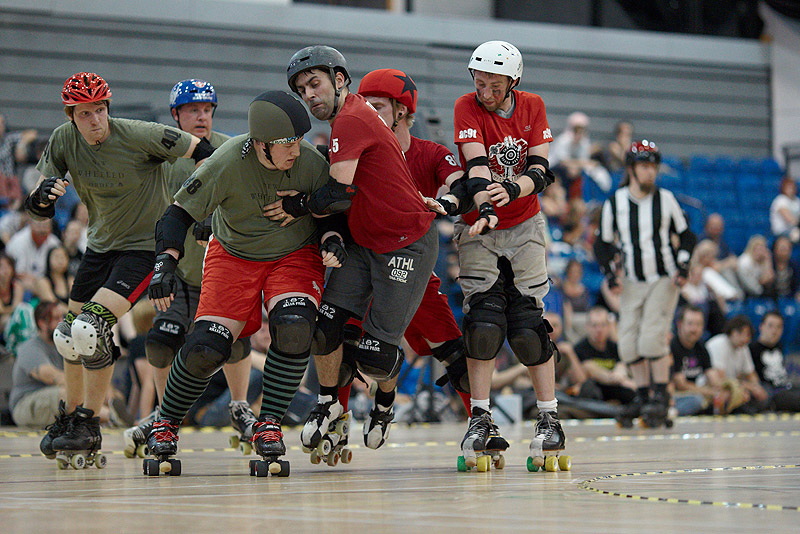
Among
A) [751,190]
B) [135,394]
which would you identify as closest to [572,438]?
[135,394]

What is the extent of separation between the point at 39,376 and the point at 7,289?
54.6 inches

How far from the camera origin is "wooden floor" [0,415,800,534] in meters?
2.62

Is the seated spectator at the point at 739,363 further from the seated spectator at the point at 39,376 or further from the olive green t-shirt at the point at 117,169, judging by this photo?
the olive green t-shirt at the point at 117,169

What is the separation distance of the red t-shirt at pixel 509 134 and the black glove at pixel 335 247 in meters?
0.72

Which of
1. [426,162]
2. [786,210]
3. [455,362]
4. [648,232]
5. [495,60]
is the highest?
[786,210]

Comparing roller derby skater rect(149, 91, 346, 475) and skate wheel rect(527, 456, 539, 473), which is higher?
roller derby skater rect(149, 91, 346, 475)

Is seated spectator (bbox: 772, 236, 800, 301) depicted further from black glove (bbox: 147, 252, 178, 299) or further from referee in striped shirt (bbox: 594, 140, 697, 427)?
black glove (bbox: 147, 252, 178, 299)

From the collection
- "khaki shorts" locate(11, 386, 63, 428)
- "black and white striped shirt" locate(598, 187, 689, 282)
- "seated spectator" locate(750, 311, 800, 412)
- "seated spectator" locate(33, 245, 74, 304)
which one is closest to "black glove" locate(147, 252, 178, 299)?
"khaki shorts" locate(11, 386, 63, 428)

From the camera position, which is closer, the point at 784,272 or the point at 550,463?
the point at 550,463

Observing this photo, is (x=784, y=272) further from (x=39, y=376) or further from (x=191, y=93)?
(x=191, y=93)

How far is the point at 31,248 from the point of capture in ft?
30.1

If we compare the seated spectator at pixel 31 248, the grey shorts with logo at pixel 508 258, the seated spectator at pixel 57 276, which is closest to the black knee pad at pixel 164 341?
the grey shorts with logo at pixel 508 258

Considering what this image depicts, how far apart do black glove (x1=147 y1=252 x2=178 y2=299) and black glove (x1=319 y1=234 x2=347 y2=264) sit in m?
0.58

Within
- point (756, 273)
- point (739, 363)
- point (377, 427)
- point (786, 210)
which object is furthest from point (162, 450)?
point (786, 210)
